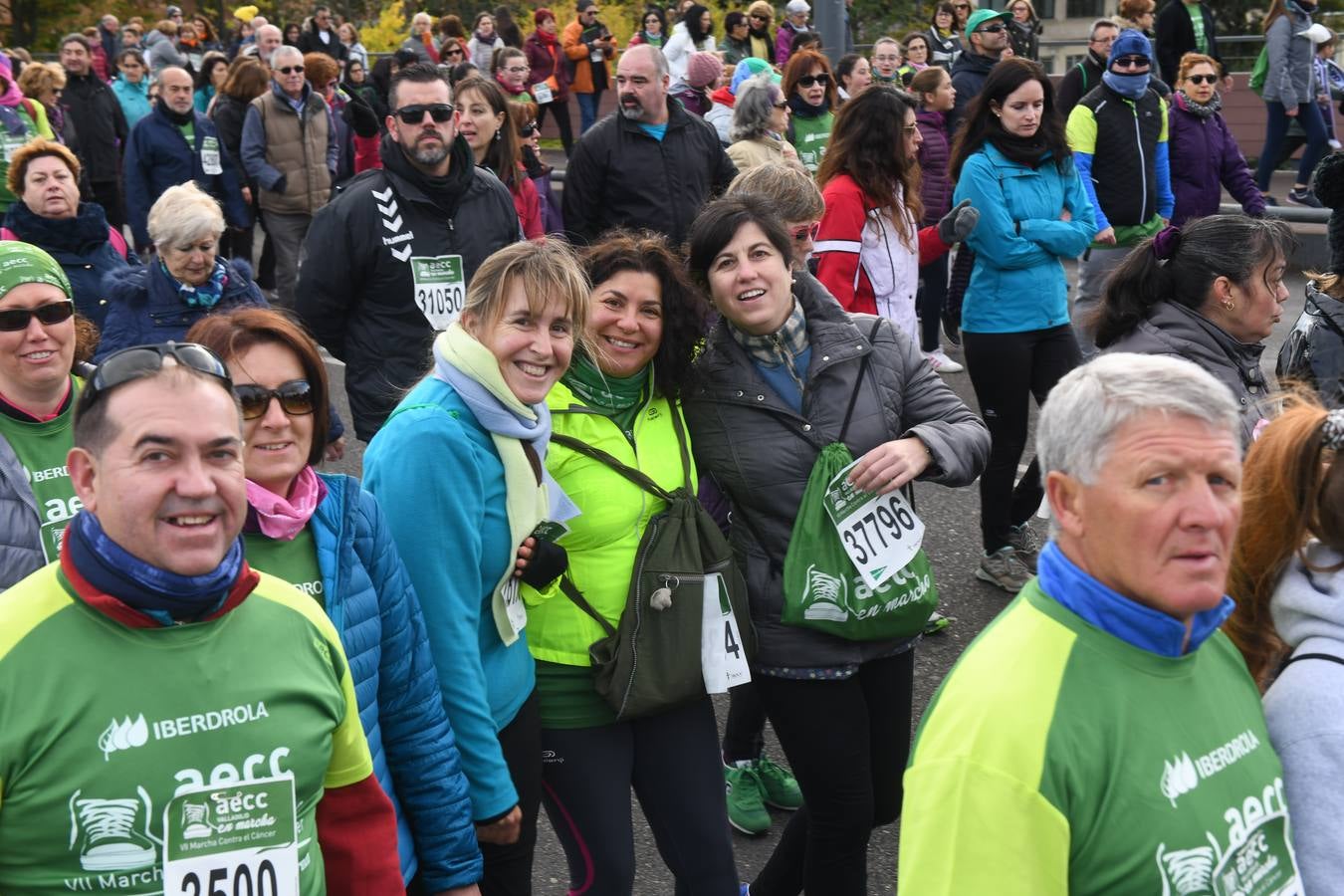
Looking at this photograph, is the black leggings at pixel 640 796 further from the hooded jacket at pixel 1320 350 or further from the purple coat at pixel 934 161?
the purple coat at pixel 934 161

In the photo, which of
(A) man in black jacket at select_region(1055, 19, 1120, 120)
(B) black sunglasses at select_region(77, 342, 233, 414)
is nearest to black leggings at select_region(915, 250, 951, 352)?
(A) man in black jacket at select_region(1055, 19, 1120, 120)

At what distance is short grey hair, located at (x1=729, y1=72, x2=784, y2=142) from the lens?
7723 mm

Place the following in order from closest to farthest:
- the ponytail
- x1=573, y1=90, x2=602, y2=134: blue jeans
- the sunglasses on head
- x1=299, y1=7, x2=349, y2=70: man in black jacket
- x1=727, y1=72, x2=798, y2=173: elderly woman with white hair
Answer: the ponytail < the sunglasses on head < x1=727, y1=72, x2=798, y2=173: elderly woman with white hair < x1=299, y1=7, x2=349, y2=70: man in black jacket < x1=573, y1=90, x2=602, y2=134: blue jeans

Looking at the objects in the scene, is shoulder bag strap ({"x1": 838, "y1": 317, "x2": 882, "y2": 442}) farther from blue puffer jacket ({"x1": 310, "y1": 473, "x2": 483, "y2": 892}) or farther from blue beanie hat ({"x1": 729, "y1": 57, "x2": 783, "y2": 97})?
Result: blue beanie hat ({"x1": 729, "y1": 57, "x2": 783, "y2": 97})

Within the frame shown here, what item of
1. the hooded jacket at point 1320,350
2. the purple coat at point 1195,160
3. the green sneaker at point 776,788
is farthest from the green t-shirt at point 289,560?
the purple coat at point 1195,160

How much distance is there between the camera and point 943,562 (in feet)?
21.1

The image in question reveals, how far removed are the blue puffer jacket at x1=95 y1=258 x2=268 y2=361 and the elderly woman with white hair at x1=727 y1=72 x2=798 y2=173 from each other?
9.82 feet

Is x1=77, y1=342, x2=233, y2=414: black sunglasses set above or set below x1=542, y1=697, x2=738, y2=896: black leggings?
above

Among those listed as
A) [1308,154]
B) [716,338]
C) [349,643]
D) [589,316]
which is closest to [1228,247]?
[716,338]

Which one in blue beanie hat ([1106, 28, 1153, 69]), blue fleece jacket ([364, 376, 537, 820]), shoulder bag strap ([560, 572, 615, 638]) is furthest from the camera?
blue beanie hat ([1106, 28, 1153, 69])

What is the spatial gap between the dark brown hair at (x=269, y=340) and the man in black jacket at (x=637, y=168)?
4352 mm

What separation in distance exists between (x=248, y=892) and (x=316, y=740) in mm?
241

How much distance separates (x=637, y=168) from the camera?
711cm

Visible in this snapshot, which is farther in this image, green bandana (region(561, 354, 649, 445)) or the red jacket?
the red jacket
